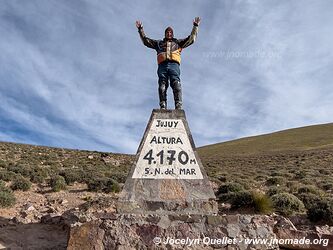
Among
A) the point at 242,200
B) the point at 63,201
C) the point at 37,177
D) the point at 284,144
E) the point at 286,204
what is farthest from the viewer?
the point at 284,144

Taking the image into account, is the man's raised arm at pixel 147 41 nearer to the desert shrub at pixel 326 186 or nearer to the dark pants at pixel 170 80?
the dark pants at pixel 170 80

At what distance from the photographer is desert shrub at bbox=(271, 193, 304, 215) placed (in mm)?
12234

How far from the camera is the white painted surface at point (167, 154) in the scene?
740cm

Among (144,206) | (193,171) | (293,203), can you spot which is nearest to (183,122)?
(193,171)

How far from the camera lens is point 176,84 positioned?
8242mm

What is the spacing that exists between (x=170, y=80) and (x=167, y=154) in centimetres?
178

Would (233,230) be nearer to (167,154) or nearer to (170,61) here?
(167,154)

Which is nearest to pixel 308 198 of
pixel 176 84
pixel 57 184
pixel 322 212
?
pixel 322 212

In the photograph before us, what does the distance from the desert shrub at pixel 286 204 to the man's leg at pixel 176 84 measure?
245 inches

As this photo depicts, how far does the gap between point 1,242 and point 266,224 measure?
19.7 ft

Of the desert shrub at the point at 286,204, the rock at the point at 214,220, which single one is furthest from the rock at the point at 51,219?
the desert shrub at the point at 286,204

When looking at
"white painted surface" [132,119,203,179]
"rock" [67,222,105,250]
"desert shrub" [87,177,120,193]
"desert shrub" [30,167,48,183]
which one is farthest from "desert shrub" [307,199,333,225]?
"desert shrub" [30,167,48,183]

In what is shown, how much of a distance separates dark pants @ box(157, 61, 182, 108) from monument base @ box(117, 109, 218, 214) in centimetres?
43

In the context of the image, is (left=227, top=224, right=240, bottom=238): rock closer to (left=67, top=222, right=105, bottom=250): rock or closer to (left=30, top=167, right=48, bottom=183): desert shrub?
(left=67, top=222, right=105, bottom=250): rock
